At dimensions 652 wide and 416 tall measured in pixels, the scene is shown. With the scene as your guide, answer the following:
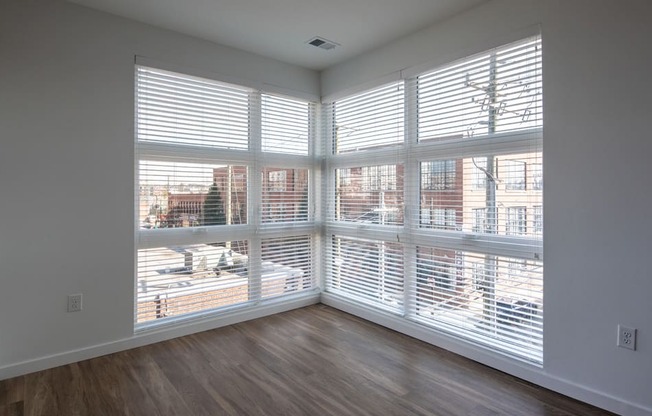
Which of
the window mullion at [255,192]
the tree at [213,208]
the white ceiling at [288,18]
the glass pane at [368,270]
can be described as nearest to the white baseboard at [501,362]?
the glass pane at [368,270]

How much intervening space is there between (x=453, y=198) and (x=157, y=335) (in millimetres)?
2754

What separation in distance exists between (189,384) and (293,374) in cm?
69

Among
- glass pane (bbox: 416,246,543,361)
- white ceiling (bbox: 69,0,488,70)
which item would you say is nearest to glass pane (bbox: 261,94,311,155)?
white ceiling (bbox: 69,0,488,70)

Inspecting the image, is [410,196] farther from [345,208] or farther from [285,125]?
[285,125]

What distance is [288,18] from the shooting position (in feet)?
9.60

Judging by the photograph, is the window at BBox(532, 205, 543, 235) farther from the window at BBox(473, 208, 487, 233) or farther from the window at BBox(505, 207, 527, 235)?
the window at BBox(473, 208, 487, 233)

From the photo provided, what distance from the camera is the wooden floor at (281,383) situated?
2158 mm
